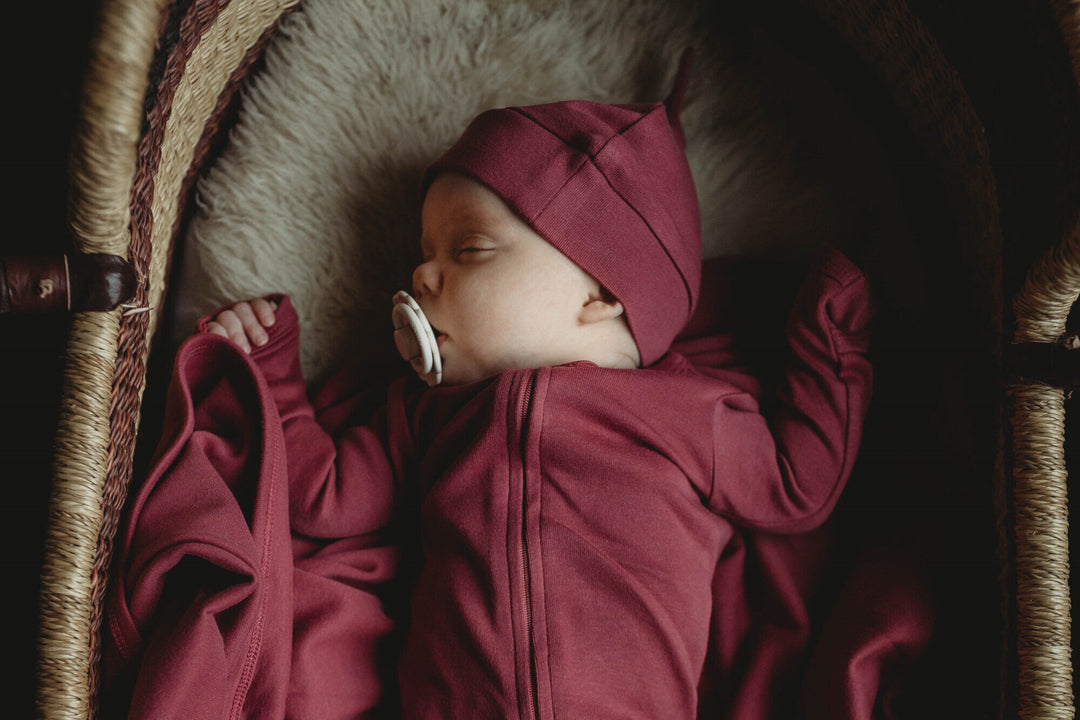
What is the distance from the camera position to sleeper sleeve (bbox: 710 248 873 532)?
104cm

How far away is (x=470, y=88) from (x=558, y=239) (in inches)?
15.1

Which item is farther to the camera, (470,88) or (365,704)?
(470,88)

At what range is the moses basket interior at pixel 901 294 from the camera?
76 centimetres

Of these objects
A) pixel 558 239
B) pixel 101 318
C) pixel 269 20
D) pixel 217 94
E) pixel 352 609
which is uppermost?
pixel 269 20

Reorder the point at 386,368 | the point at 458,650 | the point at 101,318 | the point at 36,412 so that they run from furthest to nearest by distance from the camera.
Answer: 1. the point at 386,368
2. the point at 36,412
3. the point at 458,650
4. the point at 101,318

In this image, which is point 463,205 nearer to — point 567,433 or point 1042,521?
point 567,433

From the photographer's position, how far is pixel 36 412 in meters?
1.06

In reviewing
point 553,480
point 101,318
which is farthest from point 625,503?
point 101,318

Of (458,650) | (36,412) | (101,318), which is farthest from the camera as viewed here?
(36,412)

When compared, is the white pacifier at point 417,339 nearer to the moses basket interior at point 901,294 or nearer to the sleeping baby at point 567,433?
the sleeping baby at point 567,433

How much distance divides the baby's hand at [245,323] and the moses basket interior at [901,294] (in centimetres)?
8

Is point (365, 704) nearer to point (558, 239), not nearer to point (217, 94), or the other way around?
point (558, 239)

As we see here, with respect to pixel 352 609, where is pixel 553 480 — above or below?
above

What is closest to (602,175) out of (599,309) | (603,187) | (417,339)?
(603,187)
